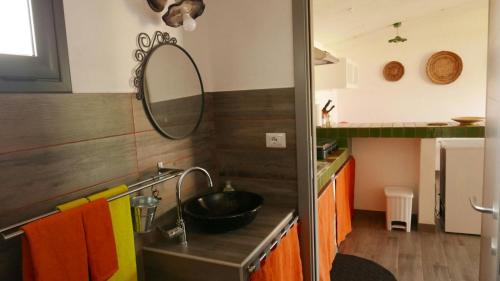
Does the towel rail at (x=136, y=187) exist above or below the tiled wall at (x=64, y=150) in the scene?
below

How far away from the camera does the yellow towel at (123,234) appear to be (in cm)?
122

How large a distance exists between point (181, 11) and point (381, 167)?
305 cm

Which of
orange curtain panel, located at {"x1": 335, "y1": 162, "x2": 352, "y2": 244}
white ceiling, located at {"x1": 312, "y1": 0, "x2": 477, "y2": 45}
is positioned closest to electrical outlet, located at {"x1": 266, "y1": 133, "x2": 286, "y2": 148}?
orange curtain panel, located at {"x1": 335, "y1": 162, "x2": 352, "y2": 244}

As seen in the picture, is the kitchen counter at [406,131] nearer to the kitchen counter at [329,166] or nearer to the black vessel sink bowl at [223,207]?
the kitchen counter at [329,166]

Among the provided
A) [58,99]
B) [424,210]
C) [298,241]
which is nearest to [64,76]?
[58,99]

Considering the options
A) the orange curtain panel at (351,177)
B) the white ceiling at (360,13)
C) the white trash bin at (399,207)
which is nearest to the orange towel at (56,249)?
the white ceiling at (360,13)

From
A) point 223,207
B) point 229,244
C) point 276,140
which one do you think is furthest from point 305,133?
point 229,244

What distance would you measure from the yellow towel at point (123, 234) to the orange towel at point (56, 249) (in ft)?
0.58

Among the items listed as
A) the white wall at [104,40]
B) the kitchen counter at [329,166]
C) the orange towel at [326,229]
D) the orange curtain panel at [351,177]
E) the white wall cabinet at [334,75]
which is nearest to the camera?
the white wall at [104,40]

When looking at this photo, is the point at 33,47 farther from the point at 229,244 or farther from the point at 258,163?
the point at 258,163

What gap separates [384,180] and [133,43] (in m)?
3.26

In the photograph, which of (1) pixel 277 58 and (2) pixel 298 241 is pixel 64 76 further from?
(2) pixel 298 241

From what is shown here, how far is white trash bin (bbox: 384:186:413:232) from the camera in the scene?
3371 millimetres

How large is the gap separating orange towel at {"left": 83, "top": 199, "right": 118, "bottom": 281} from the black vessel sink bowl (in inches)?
17.5
